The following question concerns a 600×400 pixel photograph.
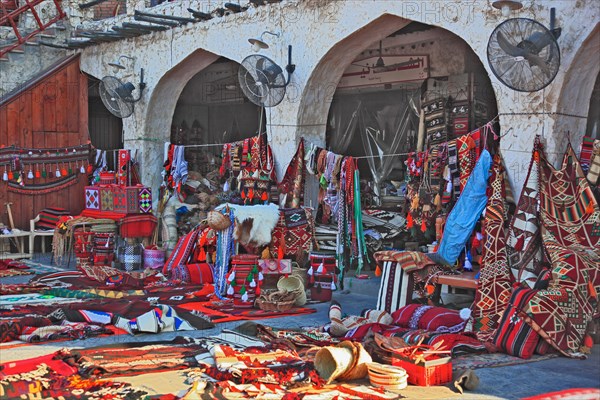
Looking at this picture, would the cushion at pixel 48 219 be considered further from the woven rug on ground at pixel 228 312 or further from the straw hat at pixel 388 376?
the straw hat at pixel 388 376

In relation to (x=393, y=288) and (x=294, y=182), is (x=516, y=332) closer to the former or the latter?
(x=393, y=288)

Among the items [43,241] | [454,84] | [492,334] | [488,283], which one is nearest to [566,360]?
[492,334]

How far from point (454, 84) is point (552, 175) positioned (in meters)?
3.53

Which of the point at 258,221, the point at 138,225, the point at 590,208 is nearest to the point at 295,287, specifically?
the point at 258,221

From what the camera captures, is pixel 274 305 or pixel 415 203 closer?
pixel 274 305

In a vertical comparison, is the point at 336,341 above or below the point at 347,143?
below

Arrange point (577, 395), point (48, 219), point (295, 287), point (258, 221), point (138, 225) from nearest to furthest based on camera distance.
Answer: point (577, 395) < point (295, 287) < point (258, 221) < point (138, 225) < point (48, 219)

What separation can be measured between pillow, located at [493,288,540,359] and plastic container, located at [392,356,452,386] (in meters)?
1.03

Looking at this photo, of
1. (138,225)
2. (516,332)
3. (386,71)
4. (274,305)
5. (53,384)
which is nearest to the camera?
(53,384)

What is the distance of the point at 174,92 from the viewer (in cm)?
1537

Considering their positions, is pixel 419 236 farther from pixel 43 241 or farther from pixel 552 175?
pixel 43 241

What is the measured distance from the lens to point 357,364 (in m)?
6.69

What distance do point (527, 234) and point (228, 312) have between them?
353 cm

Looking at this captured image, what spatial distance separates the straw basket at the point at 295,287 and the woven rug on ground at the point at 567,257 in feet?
10.1
